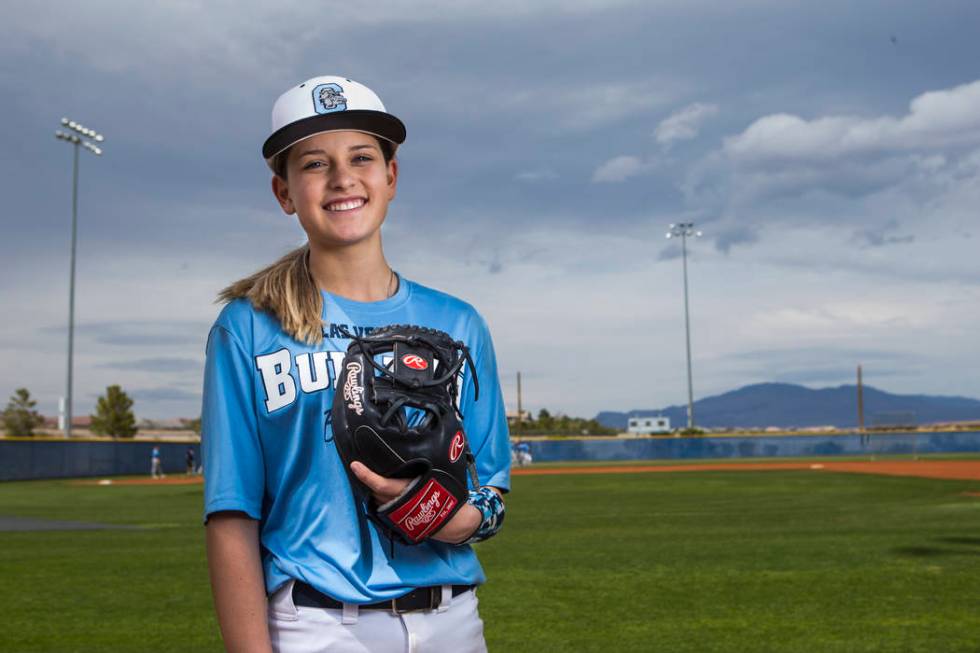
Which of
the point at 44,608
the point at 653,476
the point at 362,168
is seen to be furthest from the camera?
the point at 653,476

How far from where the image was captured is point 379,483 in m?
2.05

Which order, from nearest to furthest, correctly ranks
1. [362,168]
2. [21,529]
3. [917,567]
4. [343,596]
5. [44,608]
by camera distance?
[343,596] → [362,168] → [44,608] → [917,567] → [21,529]

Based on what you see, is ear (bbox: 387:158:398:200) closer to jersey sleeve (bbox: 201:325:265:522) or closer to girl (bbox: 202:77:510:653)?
girl (bbox: 202:77:510:653)

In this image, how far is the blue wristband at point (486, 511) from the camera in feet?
7.34

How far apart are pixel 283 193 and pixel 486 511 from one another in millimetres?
893

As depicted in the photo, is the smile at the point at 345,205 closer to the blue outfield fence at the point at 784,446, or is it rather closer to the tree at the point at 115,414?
the blue outfield fence at the point at 784,446

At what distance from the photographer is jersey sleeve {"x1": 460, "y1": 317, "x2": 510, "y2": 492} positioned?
2.42 meters

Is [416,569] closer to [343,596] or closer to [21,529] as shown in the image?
[343,596]

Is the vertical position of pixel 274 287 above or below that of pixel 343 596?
above

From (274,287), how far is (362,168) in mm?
352

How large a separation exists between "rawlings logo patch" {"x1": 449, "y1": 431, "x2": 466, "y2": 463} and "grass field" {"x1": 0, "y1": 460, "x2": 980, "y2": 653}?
16.7 ft

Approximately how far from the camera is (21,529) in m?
16.4

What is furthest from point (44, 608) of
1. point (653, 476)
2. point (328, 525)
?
point (653, 476)

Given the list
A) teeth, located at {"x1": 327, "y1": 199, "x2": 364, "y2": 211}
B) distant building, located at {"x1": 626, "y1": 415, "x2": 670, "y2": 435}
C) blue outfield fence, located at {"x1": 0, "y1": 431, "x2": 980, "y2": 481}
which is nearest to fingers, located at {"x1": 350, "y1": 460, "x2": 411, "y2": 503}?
teeth, located at {"x1": 327, "y1": 199, "x2": 364, "y2": 211}
